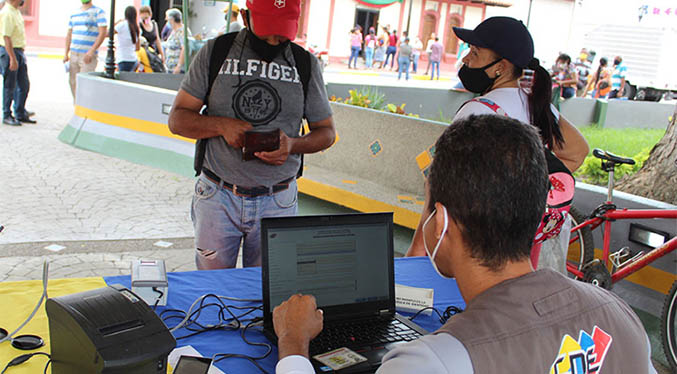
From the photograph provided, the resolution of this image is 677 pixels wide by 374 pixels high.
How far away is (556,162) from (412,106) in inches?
333

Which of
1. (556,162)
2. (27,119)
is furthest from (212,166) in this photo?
(27,119)

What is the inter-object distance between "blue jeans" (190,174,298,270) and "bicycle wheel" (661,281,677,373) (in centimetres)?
249

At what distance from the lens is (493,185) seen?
4.26ft

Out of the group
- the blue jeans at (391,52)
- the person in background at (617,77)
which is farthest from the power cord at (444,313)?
the blue jeans at (391,52)

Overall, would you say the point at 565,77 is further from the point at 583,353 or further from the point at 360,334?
the point at 583,353

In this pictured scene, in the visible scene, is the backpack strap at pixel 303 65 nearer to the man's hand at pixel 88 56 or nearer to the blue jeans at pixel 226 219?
the blue jeans at pixel 226 219

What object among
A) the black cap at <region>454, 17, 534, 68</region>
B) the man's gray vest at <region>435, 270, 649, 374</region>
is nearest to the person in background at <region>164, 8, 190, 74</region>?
the black cap at <region>454, 17, 534, 68</region>

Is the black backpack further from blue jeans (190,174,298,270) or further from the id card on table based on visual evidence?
the id card on table

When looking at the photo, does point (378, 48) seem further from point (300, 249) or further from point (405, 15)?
point (300, 249)

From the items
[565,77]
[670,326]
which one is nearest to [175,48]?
[565,77]

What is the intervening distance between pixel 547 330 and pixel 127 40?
1017 cm

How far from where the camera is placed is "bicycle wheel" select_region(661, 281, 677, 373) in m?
3.84

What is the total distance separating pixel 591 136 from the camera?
11.6 m

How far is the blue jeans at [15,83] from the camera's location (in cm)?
867
